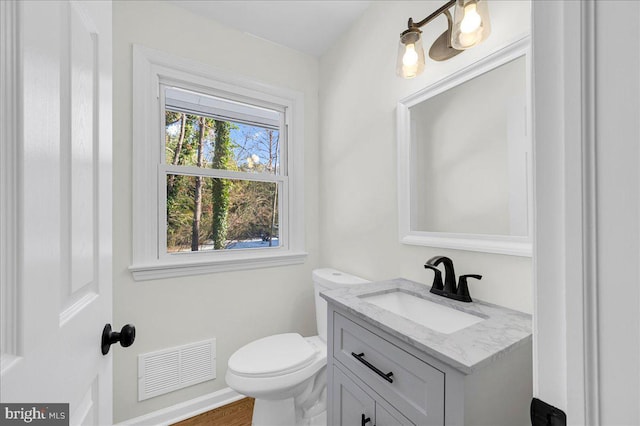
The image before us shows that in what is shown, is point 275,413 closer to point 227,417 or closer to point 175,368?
point 227,417

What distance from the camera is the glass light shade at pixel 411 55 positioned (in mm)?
1176

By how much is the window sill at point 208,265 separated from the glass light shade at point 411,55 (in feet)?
4.38

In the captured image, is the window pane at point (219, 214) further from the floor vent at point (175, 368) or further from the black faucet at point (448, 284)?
the black faucet at point (448, 284)

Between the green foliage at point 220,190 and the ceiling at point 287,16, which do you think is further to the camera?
the green foliage at point 220,190

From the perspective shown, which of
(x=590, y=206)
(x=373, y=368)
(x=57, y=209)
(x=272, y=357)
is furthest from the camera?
(x=272, y=357)

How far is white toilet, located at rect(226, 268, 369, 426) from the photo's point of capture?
1255 mm

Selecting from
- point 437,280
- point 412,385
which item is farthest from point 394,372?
point 437,280

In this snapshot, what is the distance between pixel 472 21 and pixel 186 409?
2.32m

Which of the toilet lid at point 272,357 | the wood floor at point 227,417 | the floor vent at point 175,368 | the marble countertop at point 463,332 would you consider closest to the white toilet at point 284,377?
the toilet lid at point 272,357

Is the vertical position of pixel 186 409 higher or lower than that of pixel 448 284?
lower

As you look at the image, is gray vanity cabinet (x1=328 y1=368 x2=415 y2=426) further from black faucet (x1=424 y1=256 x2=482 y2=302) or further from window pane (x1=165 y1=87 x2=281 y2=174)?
window pane (x1=165 y1=87 x2=281 y2=174)

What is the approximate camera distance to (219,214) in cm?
185

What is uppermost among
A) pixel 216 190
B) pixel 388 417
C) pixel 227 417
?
pixel 216 190

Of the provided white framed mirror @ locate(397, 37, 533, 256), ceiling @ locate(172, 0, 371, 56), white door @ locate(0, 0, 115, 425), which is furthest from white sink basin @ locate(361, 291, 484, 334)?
ceiling @ locate(172, 0, 371, 56)
